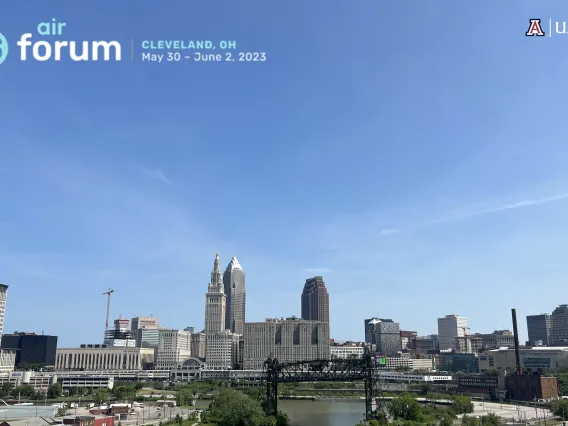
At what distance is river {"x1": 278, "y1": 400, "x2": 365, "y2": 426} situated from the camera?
8349cm

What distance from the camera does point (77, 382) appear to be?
162 meters

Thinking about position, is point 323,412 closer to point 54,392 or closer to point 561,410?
point 561,410

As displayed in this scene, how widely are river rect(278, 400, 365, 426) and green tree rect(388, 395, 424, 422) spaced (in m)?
8.80

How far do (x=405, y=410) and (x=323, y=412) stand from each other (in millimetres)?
27494

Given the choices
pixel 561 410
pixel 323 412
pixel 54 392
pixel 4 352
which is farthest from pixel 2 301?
pixel 561 410

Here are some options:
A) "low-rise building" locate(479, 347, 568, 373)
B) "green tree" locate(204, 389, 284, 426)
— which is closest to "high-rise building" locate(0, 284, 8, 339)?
"green tree" locate(204, 389, 284, 426)

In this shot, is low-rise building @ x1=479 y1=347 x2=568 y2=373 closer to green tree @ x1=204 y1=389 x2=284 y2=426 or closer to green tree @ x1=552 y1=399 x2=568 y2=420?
green tree @ x1=552 y1=399 x2=568 y2=420

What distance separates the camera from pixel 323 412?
324 ft

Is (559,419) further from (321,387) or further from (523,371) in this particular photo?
(321,387)

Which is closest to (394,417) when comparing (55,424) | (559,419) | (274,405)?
(274,405)

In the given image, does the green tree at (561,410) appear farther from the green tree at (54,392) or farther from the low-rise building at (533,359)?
the green tree at (54,392)

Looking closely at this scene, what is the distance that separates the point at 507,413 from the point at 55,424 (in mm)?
A: 69533

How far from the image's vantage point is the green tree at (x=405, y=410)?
73812mm

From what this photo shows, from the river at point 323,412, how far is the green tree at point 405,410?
8805 mm
